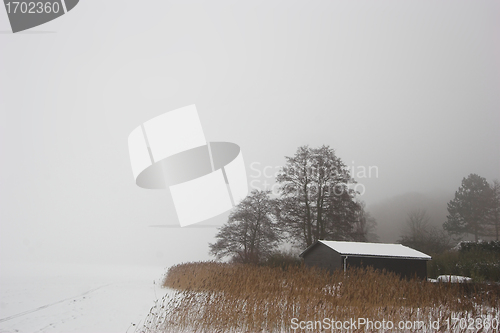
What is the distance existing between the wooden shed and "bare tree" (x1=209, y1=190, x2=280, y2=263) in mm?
9371

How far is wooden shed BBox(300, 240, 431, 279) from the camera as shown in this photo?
19875 millimetres

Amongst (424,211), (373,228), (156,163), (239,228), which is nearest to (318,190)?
(239,228)

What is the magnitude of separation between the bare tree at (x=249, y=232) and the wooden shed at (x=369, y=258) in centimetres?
937

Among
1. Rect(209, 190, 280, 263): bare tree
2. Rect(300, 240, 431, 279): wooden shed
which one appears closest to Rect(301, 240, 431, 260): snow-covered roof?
Rect(300, 240, 431, 279): wooden shed

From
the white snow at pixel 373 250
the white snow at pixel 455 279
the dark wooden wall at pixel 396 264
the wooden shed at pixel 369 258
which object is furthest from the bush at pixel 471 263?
the white snow at pixel 455 279

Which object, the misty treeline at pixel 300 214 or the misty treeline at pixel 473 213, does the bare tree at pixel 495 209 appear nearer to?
the misty treeline at pixel 473 213

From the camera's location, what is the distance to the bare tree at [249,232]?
31.6m

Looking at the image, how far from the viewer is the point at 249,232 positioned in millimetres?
32531

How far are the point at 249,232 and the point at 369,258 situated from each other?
14208 millimetres

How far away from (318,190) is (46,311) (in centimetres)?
2378

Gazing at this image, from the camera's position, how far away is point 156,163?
19281 mm

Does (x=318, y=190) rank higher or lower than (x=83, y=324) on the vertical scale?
higher

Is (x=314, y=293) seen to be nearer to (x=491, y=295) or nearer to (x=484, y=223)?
(x=491, y=295)

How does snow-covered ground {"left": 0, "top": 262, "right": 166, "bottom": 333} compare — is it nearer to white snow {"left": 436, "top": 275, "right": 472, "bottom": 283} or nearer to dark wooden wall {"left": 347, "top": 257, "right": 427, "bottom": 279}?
white snow {"left": 436, "top": 275, "right": 472, "bottom": 283}
